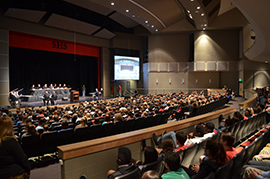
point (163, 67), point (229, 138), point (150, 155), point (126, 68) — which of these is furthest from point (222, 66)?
point (150, 155)

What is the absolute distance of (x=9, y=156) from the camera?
2.24 metres

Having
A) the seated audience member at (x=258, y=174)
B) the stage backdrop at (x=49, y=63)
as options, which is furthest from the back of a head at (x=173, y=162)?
the stage backdrop at (x=49, y=63)

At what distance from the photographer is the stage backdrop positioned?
16.2m

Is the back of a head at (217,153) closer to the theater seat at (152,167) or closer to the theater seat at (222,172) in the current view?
the theater seat at (222,172)

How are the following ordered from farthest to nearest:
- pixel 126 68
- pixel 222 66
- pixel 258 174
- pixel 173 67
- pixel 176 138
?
pixel 173 67, pixel 126 68, pixel 222 66, pixel 176 138, pixel 258 174

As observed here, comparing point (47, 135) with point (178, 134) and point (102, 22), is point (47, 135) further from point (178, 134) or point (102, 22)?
point (102, 22)

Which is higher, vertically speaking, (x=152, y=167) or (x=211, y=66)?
(x=211, y=66)

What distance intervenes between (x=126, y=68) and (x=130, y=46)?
298 cm

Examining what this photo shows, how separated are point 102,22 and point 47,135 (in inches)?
654

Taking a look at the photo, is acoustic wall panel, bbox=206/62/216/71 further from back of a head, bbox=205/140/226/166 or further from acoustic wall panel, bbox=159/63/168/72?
back of a head, bbox=205/140/226/166

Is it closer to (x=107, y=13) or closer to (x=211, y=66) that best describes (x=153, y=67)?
(x=211, y=66)

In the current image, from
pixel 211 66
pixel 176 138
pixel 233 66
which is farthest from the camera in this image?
pixel 211 66

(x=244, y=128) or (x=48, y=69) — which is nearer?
(x=244, y=128)

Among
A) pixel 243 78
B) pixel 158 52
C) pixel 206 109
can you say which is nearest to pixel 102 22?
pixel 158 52
